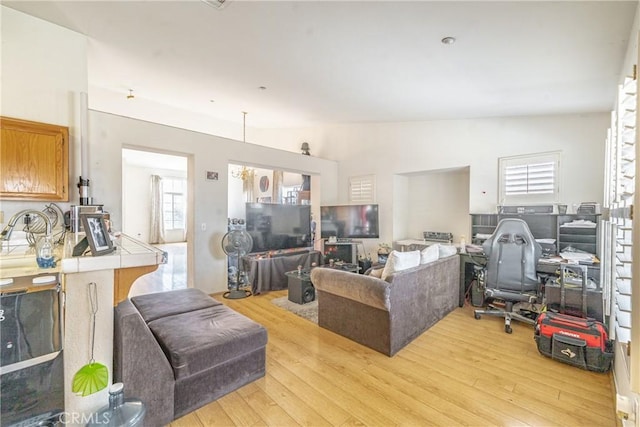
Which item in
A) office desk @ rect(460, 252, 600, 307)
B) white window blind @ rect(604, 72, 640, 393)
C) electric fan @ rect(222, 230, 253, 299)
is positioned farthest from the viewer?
electric fan @ rect(222, 230, 253, 299)

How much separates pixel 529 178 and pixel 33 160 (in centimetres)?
592

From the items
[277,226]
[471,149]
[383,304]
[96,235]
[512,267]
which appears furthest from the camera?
[277,226]

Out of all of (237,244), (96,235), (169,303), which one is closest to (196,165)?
(237,244)

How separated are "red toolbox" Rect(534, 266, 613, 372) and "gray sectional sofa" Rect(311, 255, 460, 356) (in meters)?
0.99

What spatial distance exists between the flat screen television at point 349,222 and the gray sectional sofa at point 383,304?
2217 millimetres

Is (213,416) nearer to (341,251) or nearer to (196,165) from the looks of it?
(196,165)

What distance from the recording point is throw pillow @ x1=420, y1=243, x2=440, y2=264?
120 inches

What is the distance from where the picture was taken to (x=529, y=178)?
3961 millimetres

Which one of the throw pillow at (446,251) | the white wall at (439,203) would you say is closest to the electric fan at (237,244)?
the throw pillow at (446,251)

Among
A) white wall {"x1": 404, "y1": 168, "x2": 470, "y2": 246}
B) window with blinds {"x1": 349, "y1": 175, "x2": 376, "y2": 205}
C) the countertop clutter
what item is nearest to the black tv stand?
window with blinds {"x1": 349, "y1": 175, "x2": 376, "y2": 205}

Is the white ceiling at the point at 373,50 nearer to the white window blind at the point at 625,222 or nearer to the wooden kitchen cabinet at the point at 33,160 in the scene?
the white window blind at the point at 625,222

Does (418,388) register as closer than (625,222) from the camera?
No

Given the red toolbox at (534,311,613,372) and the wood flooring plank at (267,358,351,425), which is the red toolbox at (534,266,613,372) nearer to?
the red toolbox at (534,311,613,372)

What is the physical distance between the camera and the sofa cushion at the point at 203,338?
5.88 feet
